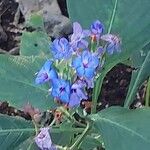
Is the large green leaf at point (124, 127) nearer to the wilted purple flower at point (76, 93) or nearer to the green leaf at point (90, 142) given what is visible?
the wilted purple flower at point (76, 93)

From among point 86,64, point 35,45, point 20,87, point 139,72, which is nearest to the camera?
point 86,64

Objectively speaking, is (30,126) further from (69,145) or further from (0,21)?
(0,21)

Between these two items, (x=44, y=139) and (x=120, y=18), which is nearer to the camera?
(x=44, y=139)

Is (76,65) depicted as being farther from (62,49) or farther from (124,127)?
(124,127)

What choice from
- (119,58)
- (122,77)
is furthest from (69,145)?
(122,77)

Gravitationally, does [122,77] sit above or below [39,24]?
below

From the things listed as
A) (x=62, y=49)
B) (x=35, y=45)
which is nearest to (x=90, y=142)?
(x=35, y=45)
